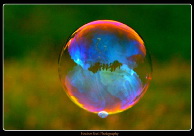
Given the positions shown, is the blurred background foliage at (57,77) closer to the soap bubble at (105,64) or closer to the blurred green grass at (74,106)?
the blurred green grass at (74,106)

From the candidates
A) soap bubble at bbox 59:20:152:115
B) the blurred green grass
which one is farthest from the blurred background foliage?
soap bubble at bbox 59:20:152:115

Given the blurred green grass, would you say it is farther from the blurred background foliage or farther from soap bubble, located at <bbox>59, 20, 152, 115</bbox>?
soap bubble, located at <bbox>59, 20, 152, 115</bbox>

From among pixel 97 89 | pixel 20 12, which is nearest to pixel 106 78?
pixel 97 89

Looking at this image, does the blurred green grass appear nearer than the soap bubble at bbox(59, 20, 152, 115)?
No

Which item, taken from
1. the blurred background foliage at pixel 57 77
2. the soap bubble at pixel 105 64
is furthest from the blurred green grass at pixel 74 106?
the soap bubble at pixel 105 64

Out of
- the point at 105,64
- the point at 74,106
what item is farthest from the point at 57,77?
the point at 105,64
